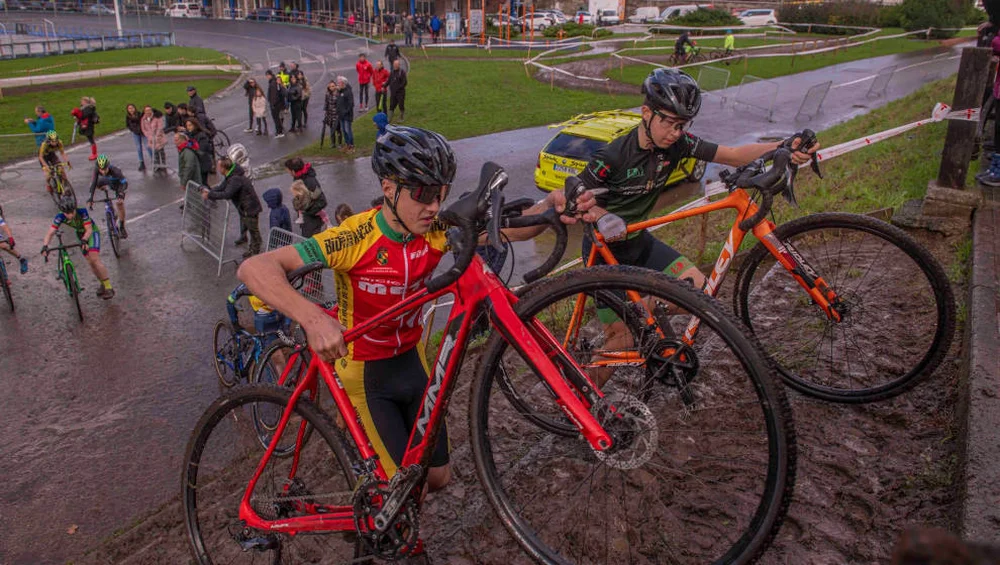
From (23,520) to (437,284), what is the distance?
551cm

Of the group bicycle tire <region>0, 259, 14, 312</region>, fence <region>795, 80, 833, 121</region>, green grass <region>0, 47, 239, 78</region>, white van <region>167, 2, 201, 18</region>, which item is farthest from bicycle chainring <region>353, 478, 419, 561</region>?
white van <region>167, 2, 201, 18</region>

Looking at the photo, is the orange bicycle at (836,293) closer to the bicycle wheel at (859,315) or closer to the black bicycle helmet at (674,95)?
the bicycle wheel at (859,315)

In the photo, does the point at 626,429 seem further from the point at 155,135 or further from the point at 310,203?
Answer: the point at 155,135

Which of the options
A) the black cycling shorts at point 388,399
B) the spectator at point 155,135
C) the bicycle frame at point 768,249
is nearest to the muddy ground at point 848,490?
the black cycling shorts at point 388,399

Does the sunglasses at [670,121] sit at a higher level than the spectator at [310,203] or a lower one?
higher

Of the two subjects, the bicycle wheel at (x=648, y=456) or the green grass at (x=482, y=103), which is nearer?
the bicycle wheel at (x=648, y=456)

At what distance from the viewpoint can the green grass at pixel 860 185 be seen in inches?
319

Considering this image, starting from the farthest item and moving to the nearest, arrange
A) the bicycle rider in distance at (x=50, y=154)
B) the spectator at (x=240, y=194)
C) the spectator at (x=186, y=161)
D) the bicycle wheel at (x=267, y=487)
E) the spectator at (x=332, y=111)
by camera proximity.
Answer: the spectator at (x=332, y=111) → the spectator at (x=186, y=161) → the bicycle rider in distance at (x=50, y=154) → the spectator at (x=240, y=194) → the bicycle wheel at (x=267, y=487)

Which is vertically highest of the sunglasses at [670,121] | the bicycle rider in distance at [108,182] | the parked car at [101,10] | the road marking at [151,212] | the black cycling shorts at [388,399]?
the parked car at [101,10]

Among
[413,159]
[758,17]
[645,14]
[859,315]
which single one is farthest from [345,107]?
[645,14]

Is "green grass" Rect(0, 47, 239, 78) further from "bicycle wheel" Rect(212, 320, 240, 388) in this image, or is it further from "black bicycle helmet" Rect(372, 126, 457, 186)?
"black bicycle helmet" Rect(372, 126, 457, 186)

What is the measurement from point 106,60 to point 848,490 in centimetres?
5112

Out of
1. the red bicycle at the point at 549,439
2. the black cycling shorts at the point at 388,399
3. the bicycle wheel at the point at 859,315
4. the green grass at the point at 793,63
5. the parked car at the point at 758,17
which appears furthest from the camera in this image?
the parked car at the point at 758,17

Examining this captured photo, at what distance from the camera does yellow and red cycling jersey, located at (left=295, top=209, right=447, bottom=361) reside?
344 centimetres
